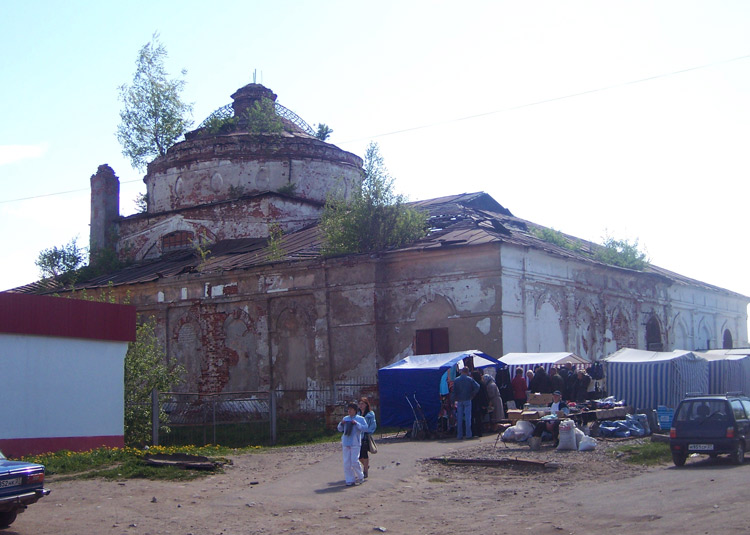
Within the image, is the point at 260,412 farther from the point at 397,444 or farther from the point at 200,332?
the point at 397,444

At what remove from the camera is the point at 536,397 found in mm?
18578

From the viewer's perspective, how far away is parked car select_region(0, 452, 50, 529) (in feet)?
34.9

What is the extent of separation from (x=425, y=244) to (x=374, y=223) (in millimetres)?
2190

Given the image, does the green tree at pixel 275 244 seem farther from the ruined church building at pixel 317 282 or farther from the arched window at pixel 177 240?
the arched window at pixel 177 240

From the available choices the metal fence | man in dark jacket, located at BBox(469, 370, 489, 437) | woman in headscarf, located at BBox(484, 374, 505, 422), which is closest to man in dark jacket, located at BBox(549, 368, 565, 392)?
woman in headscarf, located at BBox(484, 374, 505, 422)

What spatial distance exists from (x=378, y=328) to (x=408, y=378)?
17.5 feet

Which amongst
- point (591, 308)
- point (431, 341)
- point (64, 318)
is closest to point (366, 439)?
point (64, 318)

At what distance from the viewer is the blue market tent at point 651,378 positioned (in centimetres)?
2075

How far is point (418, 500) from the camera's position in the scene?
1286 centimetres

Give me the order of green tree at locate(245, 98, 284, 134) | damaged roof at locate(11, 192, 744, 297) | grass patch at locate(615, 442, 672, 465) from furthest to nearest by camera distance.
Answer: green tree at locate(245, 98, 284, 134) < damaged roof at locate(11, 192, 744, 297) < grass patch at locate(615, 442, 672, 465)

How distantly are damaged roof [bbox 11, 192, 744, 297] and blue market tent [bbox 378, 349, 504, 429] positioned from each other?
4.51 m

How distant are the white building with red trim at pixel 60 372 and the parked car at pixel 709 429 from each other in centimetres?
1115

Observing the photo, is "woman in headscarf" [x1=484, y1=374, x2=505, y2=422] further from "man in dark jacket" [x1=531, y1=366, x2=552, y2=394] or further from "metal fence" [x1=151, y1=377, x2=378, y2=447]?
"metal fence" [x1=151, y1=377, x2=378, y2=447]

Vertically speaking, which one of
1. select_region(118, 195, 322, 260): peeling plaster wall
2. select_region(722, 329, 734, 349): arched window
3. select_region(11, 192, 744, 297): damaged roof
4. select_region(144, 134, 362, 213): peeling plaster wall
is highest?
select_region(144, 134, 362, 213): peeling plaster wall
